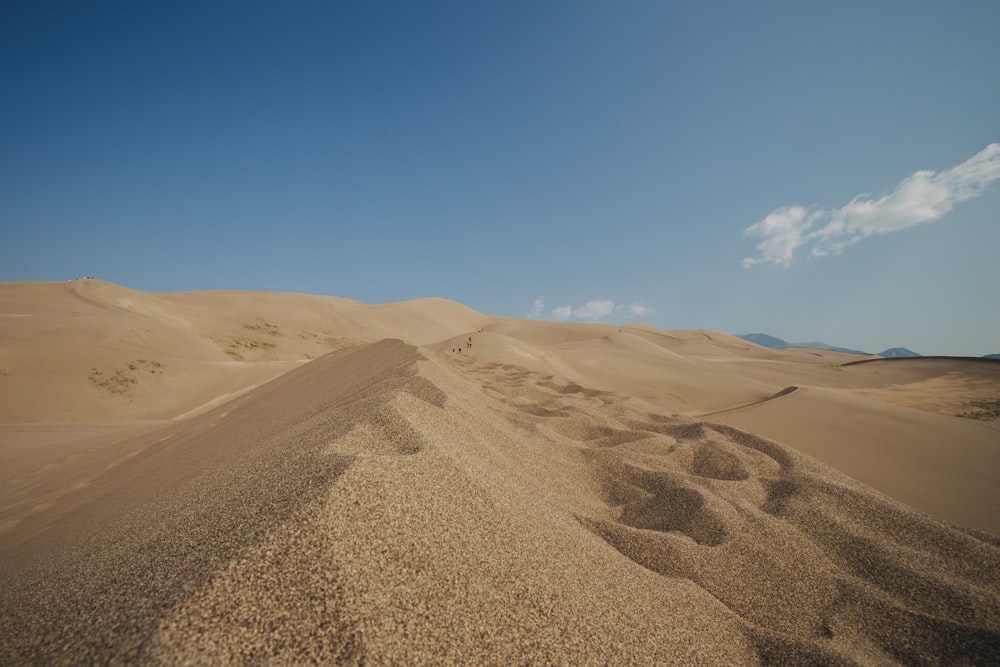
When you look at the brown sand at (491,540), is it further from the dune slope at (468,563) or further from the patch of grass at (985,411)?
the patch of grass at (985,411)

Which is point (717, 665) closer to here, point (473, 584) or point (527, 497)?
point (473, 584)

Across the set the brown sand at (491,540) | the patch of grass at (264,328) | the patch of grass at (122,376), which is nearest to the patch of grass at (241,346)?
the patch of grass at (264,328)

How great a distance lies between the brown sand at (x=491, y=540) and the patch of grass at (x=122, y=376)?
509 cm

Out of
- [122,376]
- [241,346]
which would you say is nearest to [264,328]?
[241,346]

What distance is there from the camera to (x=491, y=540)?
1.77 meters

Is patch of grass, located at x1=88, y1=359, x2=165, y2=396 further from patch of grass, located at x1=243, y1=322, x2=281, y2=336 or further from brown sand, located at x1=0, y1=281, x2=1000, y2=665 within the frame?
patch of grass, located at x1=243, y1=322, x2=281, y2=336

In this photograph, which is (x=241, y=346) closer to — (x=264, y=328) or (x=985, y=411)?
(x=264, y=328)

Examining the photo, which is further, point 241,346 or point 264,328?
point 264,328

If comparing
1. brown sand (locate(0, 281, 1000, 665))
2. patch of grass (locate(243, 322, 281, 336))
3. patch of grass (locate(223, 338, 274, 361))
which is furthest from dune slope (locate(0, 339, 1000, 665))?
patch of grass (locate(243, 322, 281, 336))

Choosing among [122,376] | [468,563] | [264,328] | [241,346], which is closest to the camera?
[468,563]

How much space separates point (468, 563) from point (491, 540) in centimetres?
21

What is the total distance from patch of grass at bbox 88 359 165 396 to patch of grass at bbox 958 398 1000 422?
1908 centimetres

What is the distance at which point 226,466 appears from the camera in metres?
2.83

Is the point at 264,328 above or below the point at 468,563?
above
